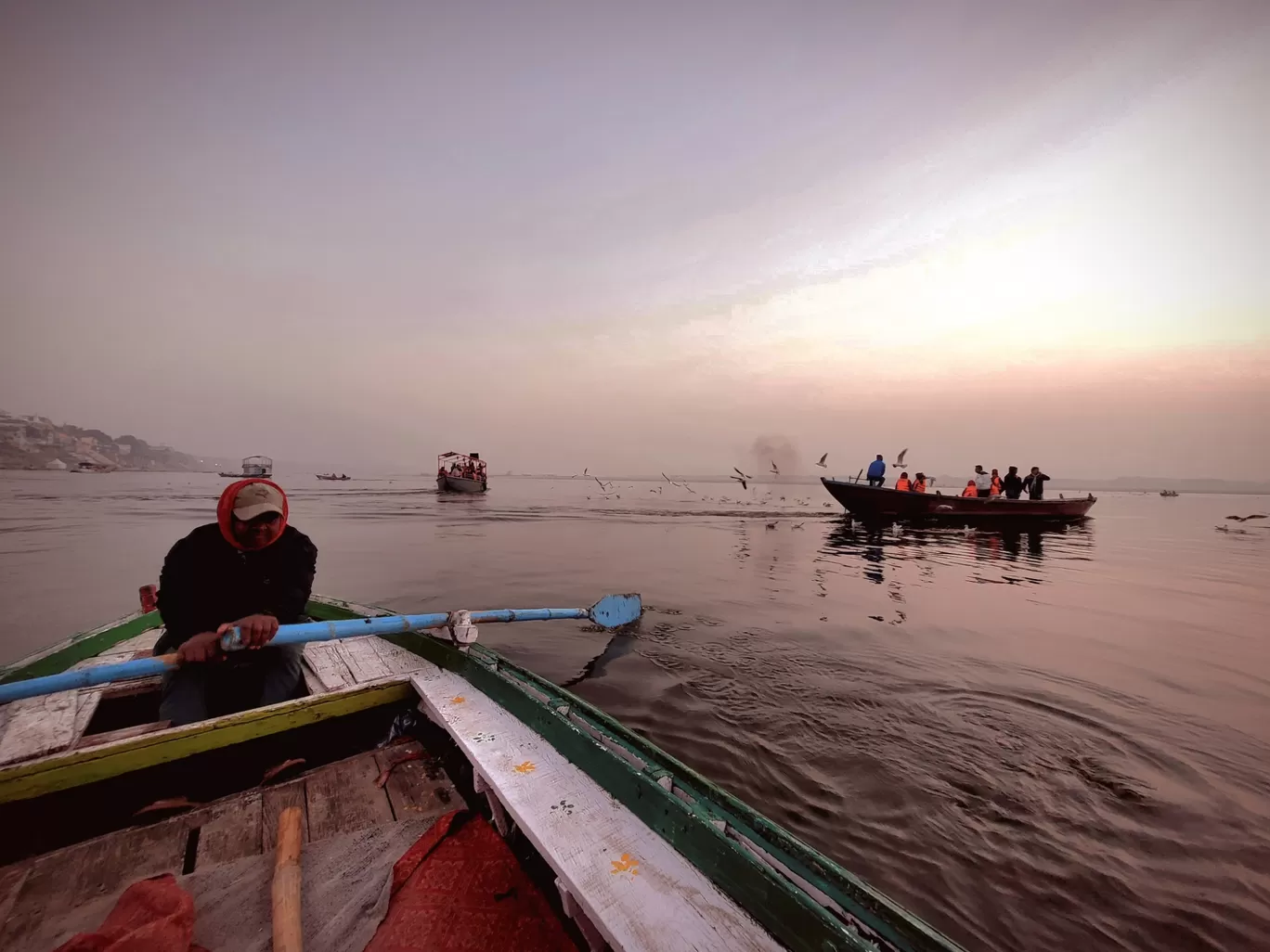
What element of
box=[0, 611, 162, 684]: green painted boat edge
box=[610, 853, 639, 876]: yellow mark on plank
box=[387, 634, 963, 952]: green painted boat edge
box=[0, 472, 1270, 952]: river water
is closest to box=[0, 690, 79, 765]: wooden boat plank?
box=[0, 611, 162, 684]: green painted boat edge

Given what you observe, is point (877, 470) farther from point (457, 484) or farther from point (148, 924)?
point (457, 484)

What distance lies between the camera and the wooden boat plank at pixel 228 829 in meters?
2.37

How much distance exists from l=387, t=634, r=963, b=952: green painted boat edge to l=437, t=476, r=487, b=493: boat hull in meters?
44.4

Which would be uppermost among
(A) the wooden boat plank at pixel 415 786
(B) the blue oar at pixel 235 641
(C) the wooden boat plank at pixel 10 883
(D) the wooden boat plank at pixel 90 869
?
(B) the blue oar at pixel 235 641

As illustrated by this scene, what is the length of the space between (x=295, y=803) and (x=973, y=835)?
14.8 feet

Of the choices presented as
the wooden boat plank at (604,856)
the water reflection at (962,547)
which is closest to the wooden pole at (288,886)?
the wooden boat plank at (604,856)

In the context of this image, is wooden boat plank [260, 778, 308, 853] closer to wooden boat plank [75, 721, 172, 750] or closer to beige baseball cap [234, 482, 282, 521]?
wooden boat plank [75, 721, 172, 750]

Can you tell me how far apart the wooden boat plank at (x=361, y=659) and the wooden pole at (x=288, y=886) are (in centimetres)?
116

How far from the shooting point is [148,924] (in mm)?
1756

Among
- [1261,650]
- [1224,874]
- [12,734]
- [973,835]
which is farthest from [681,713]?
[1261,650]

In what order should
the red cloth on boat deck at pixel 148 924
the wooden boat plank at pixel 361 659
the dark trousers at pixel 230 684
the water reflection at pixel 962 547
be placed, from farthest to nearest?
1. the water reflection at pixel 962 547
2. the wooden boat plank at pixel 361 659
3. the dark trousers at pixel 230 684
4. the red cloth on boat deck at pixel 148 924

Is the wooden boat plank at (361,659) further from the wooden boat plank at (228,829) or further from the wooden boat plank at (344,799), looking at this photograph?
the wooden boat plank at (228,829)

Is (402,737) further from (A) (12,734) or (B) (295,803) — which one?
(A) (12,734)

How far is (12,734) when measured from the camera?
9.50 ft
